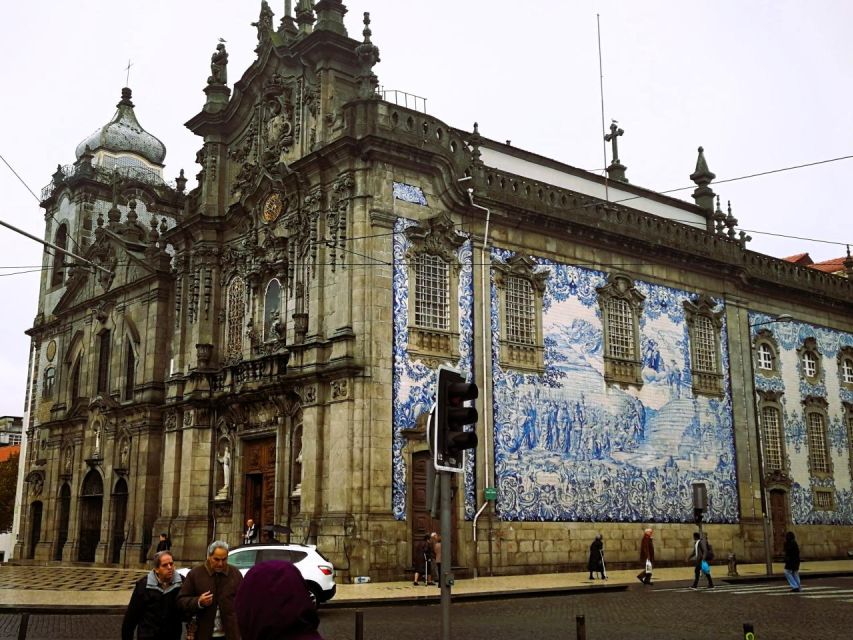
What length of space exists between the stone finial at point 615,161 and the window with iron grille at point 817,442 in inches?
451

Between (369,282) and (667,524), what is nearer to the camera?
(369,282)

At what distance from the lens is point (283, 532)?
24.8 meters

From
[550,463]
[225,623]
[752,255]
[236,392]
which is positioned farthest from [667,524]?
[225,623]

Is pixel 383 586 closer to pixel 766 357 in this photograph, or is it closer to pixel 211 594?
pixel 211 594

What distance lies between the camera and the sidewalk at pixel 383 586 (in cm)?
1984

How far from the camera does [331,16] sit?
92.0 feet

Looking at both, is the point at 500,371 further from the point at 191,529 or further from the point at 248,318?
the point at 191,529

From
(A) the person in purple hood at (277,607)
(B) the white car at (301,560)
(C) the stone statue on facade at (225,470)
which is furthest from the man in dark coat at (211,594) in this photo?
(C) the stone statue on facade at (225,470)

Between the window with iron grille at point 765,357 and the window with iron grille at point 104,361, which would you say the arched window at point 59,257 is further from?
the window with iron grille at point 765,357

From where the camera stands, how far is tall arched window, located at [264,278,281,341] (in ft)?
94.3

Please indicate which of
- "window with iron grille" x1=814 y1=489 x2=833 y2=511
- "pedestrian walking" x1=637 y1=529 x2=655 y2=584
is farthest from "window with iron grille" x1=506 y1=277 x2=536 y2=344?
"window with iron grille" x1=814 y1=489 x2=833 y2=511

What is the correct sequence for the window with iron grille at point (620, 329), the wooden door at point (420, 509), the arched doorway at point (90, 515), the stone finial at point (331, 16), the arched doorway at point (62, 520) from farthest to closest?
1. the arched doorway at point (62, 520)
2. the arched doorway at point (90, 515)
3. the window with iron grille at point (620, 329)
4. the stone finial at point (331, 16)
5. the wooden door at point (420, 509)

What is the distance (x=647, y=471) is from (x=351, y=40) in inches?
619

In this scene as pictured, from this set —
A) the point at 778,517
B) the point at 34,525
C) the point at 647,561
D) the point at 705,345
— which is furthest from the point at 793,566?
the point at 34,525
